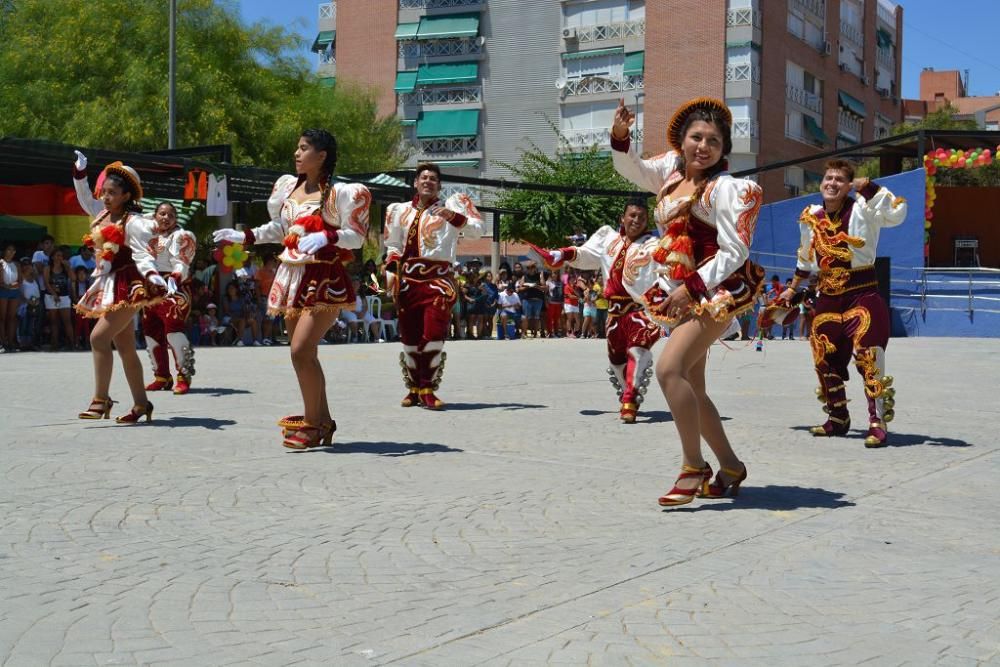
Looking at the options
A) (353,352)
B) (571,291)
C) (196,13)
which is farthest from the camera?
(196,13)

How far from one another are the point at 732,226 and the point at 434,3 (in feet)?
185

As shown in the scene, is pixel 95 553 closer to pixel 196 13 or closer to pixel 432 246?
pixel 432 246

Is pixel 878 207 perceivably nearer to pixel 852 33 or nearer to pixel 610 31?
pixel 610 31

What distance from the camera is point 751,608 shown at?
4.25m

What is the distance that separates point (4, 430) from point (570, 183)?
40.6 metres

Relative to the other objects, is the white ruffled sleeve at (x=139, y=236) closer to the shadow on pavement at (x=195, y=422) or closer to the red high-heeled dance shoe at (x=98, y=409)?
the red high-heeled dance shoe at (x=98, y=409)

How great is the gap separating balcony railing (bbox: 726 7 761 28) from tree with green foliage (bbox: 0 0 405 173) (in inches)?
814

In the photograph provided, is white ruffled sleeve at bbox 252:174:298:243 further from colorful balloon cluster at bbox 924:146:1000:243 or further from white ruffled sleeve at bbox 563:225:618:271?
colorful balloon cluster at bbox 924:146:1000:243

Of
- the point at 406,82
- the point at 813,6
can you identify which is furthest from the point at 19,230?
the point at 813,6

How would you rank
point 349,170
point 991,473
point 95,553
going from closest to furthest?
point 95,553
point 991,473
point 349,170

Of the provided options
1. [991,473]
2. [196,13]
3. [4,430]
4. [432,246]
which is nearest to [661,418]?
[432,246]

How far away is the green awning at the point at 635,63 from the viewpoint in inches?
2112

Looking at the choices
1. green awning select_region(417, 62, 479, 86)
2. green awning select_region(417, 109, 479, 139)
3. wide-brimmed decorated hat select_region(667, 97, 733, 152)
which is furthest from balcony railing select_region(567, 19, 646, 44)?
A: wide-brimmed decorated hat select_region(667, 97, 733, 152)

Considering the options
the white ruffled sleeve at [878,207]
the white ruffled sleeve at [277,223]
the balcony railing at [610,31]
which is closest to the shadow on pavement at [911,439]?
the white ruffled sleeve at [878,207]
